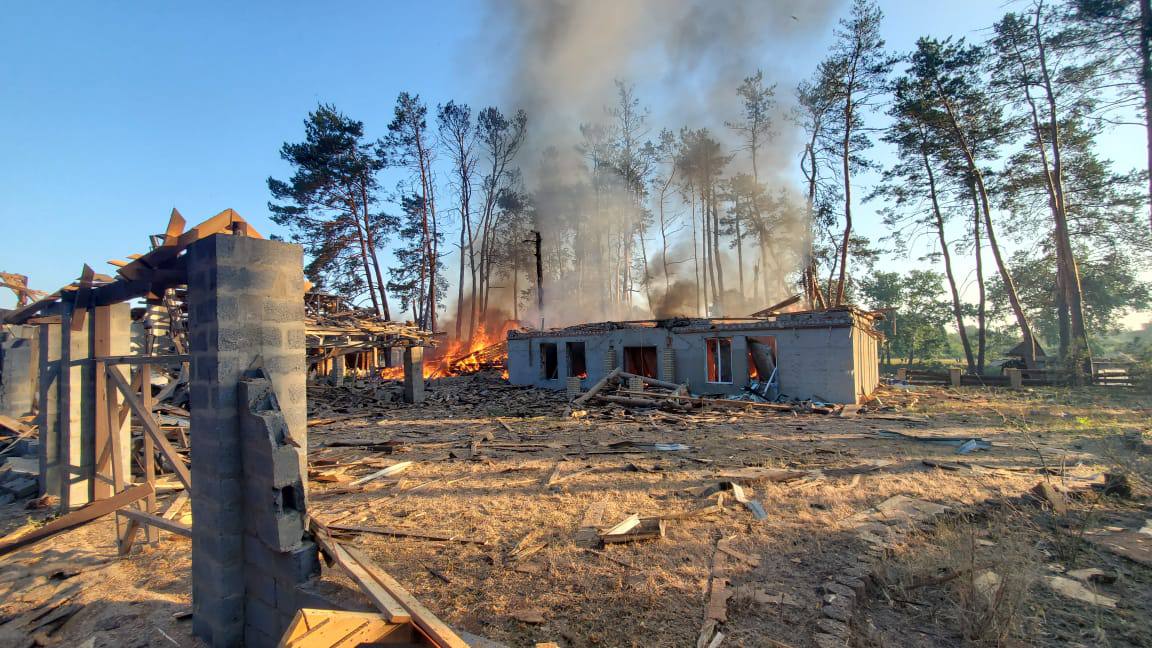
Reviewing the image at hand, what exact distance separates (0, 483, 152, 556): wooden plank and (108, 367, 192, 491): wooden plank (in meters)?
1.23

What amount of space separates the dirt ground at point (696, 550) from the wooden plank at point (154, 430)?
4.07 feet

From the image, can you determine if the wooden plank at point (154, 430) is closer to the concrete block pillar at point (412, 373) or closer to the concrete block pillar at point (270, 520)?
the concrete block pillar at point (270, 520)

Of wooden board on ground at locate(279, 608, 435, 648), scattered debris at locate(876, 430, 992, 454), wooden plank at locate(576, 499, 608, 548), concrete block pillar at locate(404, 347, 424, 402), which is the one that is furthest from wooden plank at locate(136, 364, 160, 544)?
scattered debris at locate(876, 430, 992, 454)

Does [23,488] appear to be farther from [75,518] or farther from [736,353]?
[736,353]

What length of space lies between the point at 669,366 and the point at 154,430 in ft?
53.0

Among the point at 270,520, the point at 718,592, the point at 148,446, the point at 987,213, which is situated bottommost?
the point at 718,592

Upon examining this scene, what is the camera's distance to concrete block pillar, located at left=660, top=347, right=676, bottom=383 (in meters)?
18.9

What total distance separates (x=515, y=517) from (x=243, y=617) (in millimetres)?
3171

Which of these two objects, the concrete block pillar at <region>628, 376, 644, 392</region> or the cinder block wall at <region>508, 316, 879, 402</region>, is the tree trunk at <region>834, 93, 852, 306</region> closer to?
the cinder block wall at <region>508, 316, 879, 402</region>

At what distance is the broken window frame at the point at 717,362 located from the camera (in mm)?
18169

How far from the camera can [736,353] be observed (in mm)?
17609

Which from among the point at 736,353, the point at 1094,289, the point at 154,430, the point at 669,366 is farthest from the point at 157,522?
the point at 1094,289

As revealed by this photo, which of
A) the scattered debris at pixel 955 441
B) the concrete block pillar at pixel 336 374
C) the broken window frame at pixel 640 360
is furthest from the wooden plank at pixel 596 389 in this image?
the concrete block pillar at pixel 336 374

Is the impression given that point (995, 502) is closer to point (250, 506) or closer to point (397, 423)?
point (250, 506)
